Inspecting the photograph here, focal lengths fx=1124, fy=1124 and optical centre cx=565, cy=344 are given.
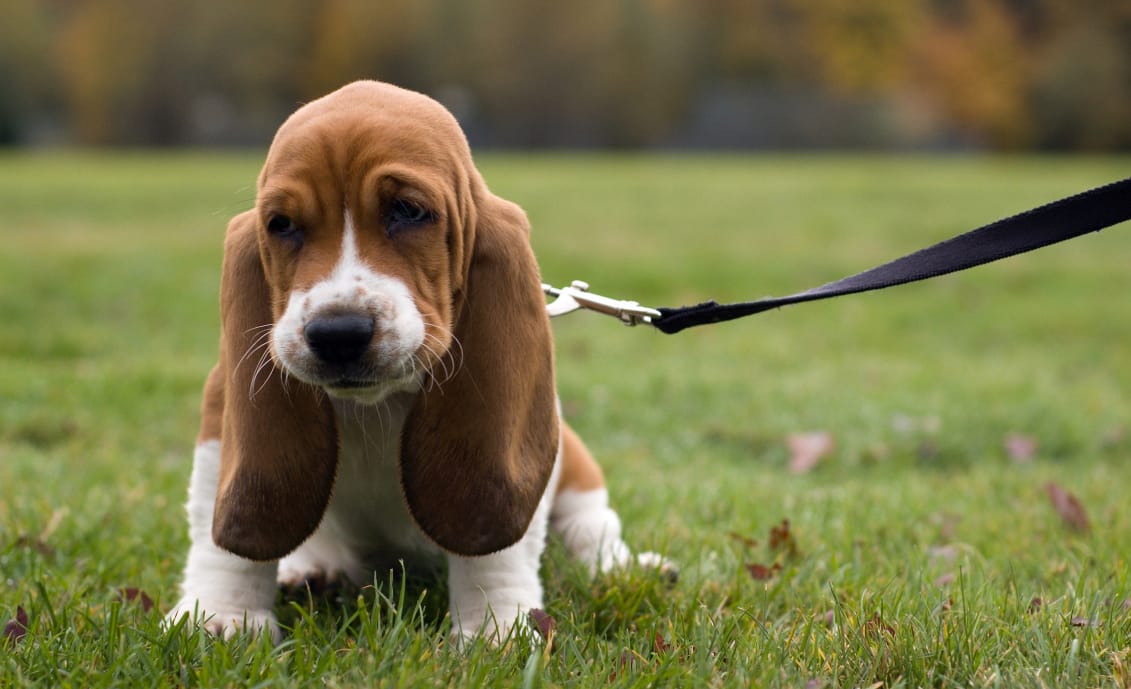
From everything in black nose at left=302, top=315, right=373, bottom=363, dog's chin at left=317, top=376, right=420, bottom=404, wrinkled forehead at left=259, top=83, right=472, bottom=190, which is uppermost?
wrinkled forehead at left=259, top=83, right=472, bottom=190

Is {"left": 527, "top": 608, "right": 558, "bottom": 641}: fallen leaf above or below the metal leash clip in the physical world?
below

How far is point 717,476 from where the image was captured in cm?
512

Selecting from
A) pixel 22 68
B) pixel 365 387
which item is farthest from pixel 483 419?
pixel 22 68

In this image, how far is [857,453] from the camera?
5.69 metres

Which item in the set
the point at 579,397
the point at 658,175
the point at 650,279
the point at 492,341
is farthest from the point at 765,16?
the point at 492,341

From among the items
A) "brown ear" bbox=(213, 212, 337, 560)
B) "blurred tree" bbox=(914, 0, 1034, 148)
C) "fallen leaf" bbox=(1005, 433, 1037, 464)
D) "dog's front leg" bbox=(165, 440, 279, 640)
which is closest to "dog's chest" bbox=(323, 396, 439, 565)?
"brown ear" bbox=(213, 212, 337, 560)

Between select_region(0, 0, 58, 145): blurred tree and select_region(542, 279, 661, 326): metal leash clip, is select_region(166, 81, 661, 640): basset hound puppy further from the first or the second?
select_region(0, 0, 58, 145): blurred tree

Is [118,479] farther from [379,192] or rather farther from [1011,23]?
[1011,23]

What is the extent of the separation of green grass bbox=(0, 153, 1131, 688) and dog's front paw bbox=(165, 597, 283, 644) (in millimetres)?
93

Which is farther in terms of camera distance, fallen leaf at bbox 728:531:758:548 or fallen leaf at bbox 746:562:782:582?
fallen leaf at bbox 728:531:758:548

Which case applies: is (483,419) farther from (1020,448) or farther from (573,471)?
(1020,448)

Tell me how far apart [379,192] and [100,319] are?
24.8 feet

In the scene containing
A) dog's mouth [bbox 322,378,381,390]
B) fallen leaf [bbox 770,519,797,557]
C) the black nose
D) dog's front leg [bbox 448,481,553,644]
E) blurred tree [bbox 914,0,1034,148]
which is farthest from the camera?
blurred tree [bbox 914,0,1034,148]

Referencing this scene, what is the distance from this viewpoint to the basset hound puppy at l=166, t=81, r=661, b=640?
242 cm
